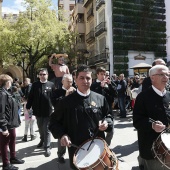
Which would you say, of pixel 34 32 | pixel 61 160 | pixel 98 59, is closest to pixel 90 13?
pixel 98 59

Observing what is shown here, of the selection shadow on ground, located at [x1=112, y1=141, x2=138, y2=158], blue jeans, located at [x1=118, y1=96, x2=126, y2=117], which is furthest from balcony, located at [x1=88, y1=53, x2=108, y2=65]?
shadow on ground, located at [x1=112, y1=141, x2=138, y2=158]

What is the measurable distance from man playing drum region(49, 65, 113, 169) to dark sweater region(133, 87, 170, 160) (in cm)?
41

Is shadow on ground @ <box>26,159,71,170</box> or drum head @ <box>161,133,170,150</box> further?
shadow on ground @ <box>26,159,71,170</box>

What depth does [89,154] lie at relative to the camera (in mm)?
2871

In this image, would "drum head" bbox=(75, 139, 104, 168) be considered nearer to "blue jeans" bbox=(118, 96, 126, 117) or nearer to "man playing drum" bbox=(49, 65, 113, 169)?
"man playing drum" bbox=(49, 65, 113, 169)

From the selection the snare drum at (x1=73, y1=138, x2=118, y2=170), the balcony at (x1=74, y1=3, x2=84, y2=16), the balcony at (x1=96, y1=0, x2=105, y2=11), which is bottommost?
the snare drum at (x1=73, y1=138, x2=118, y2=170)

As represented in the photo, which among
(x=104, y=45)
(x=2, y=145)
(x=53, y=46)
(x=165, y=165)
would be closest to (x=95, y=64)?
(x=104, y=45)

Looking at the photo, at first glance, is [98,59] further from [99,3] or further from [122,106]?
[122,106]

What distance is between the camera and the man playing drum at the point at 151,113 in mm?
3291

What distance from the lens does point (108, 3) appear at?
87.0 feet

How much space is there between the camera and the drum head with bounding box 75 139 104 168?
277 centimetres

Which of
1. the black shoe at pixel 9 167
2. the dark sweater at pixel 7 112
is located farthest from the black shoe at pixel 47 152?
the dark sweater at pixel 7 112

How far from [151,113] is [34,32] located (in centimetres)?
2400

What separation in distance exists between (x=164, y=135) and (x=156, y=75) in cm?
80
